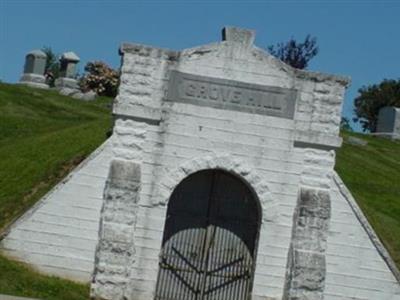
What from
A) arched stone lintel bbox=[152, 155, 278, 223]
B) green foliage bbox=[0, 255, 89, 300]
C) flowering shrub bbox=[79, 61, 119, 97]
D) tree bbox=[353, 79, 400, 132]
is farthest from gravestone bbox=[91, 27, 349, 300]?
tree bbox=[353, 79, 400, 132]

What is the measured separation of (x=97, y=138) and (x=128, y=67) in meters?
5.05

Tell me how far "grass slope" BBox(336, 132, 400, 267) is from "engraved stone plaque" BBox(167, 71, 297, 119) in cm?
391

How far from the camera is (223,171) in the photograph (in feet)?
55.1

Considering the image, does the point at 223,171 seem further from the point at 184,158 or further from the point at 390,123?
the point at 390,123

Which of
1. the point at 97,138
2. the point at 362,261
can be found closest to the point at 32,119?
the point at 97,138

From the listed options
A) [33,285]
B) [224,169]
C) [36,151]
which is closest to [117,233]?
[33,285]

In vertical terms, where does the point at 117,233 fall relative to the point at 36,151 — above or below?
below

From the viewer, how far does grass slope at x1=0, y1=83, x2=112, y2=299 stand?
1571 centimetres

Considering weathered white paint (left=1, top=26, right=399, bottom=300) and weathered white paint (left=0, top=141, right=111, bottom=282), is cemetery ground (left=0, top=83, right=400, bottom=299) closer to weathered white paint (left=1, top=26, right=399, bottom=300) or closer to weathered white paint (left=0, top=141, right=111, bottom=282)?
weathered white paint (left=0, top=141, right=111, bottom=282)

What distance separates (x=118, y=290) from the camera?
1606 centimetres

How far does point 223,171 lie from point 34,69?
1036 inches

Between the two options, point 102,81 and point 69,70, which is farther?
point 102,81

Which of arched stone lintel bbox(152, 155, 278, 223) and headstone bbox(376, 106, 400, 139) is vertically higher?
headstone bbox(376, 106, 400, 139)

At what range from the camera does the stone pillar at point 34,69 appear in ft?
135
